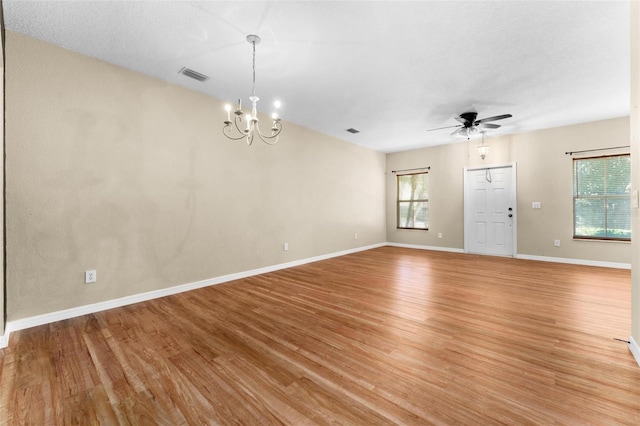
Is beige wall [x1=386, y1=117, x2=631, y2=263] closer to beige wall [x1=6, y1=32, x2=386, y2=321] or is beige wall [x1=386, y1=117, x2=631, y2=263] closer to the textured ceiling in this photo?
the textured ceiling

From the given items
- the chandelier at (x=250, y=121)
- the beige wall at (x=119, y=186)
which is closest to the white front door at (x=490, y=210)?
the beige wall at (x=119, y=186)

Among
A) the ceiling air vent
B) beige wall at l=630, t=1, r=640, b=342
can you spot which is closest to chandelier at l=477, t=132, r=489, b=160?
beige wall at l=630, t=1, r=640, b=342

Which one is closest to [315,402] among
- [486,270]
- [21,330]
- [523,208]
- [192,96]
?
[21,330]

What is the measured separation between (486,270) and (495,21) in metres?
3.62

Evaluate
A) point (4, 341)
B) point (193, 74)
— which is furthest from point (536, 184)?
point (4, 341)

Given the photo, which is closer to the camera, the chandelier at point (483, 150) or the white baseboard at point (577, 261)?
the white baseboard at point (577, 261)

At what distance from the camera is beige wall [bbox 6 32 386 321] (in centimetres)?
237

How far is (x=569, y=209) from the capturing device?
4.88 meters

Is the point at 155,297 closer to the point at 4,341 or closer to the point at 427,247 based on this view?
the point at 4,341

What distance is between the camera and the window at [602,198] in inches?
176

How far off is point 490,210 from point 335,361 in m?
5.51

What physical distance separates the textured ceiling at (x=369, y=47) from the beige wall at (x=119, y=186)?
Answer: 13.7 inches

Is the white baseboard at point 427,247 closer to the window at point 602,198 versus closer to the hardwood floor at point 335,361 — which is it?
the window at point 602,198

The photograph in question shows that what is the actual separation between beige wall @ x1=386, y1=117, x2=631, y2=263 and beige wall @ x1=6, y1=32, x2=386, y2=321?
4.02 m
